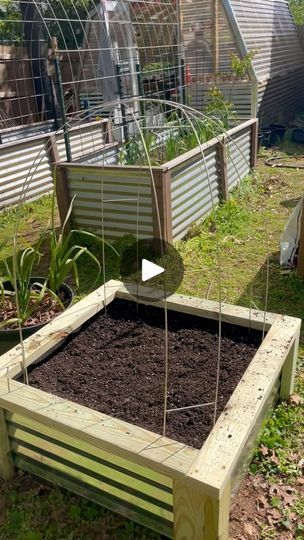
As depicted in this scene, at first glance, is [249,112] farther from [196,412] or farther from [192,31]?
[196,412]

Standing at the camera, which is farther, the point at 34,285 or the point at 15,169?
the point at 15,169

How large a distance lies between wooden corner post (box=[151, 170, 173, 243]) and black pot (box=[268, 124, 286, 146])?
5390 millimetres

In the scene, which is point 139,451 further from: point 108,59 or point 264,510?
point 108,59

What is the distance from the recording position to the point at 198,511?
1.39 meters

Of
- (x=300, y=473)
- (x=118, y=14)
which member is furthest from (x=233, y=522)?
(x=118, y=14)

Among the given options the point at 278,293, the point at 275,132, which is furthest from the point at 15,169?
the point at 275,132

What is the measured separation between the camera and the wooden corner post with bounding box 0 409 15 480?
1.80 m

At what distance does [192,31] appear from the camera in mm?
7820

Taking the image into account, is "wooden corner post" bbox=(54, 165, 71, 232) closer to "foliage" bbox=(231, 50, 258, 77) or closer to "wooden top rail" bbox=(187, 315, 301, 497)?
"wooden top rail" bbox=(187, 315, 301, 497)

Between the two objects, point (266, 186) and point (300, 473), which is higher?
point (266, 186)

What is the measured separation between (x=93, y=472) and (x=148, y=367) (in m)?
0.54

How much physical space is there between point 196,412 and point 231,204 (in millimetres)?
3395

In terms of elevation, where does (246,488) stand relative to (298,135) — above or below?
below

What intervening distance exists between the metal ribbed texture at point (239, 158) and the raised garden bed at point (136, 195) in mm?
754
